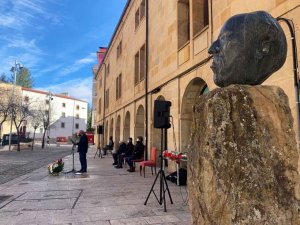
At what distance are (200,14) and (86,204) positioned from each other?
7826mm

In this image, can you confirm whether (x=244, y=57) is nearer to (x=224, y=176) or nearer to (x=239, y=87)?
(x=239, y=87)

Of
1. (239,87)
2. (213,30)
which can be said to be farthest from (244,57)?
(213,30)

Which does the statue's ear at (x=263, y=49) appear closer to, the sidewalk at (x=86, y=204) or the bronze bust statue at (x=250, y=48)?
the bronze bust statue at (x=250, y=48)

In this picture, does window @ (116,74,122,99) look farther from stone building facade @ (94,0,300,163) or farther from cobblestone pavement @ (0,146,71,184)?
cobblestone pavement @ (0,146,71,184)

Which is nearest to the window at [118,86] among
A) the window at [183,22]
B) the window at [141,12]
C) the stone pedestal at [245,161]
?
the window at [141,12]

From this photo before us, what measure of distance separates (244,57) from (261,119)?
2.10 ft

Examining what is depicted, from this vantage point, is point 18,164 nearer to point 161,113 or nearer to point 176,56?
point 176,56

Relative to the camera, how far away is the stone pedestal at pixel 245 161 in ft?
7.93

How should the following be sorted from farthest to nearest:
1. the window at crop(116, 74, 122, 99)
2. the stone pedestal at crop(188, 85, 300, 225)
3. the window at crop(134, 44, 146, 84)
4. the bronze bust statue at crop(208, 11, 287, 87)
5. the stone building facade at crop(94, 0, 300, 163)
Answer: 1. the window at crop(116, 74, 122, 99)
2. the window at crop(134, 44, 146, 84)
3. the stone building facade at crop(94, 0, 300, 163)
4. the bronze bust statue at crop(208, 11, 287, 87)
5. the stone pedestal at crop(188, 85, 300, 225)

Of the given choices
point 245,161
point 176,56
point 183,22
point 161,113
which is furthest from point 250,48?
point 183,22

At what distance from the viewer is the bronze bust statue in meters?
2.83

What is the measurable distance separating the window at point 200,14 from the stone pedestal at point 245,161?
8.58m

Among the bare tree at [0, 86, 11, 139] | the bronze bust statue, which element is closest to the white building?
the bare tree at [0, 86, 11, 139]

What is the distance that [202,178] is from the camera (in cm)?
262
